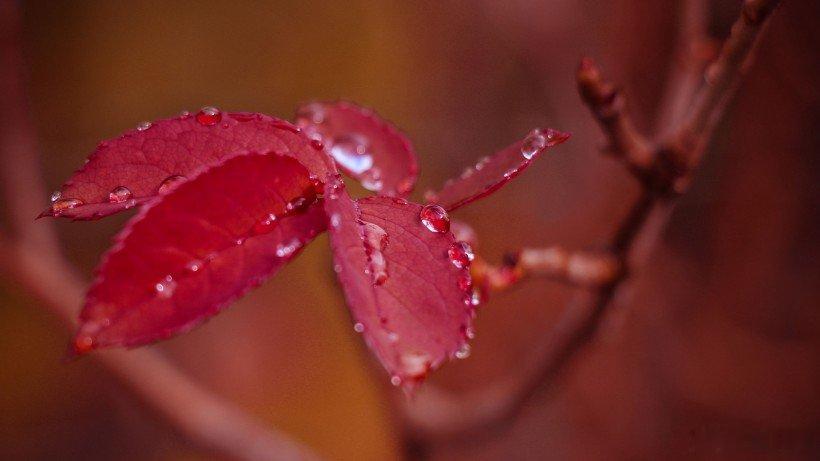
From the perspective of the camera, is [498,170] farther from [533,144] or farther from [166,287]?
[166,287]

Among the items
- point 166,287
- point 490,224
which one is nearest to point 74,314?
point 166,287

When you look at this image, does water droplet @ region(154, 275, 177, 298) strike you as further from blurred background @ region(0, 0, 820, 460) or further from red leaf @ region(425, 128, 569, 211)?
blurred background @ region(0, 0, 820, 460)

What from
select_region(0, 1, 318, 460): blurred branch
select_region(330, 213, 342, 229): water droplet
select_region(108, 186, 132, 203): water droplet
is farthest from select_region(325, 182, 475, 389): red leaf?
select_region(0, 1, 318, 460): blurred branch

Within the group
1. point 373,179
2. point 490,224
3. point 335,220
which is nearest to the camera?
point 335,220

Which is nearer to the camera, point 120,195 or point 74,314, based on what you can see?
point 120,195

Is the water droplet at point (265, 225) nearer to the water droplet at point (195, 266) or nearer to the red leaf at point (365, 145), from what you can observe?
the water droplet at point (195, 266)

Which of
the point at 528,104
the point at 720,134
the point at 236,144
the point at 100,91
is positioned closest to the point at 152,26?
the point at 100,91

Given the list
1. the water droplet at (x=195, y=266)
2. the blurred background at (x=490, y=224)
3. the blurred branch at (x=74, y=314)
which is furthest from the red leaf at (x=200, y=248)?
the blurred background at (x=490, y=224)
